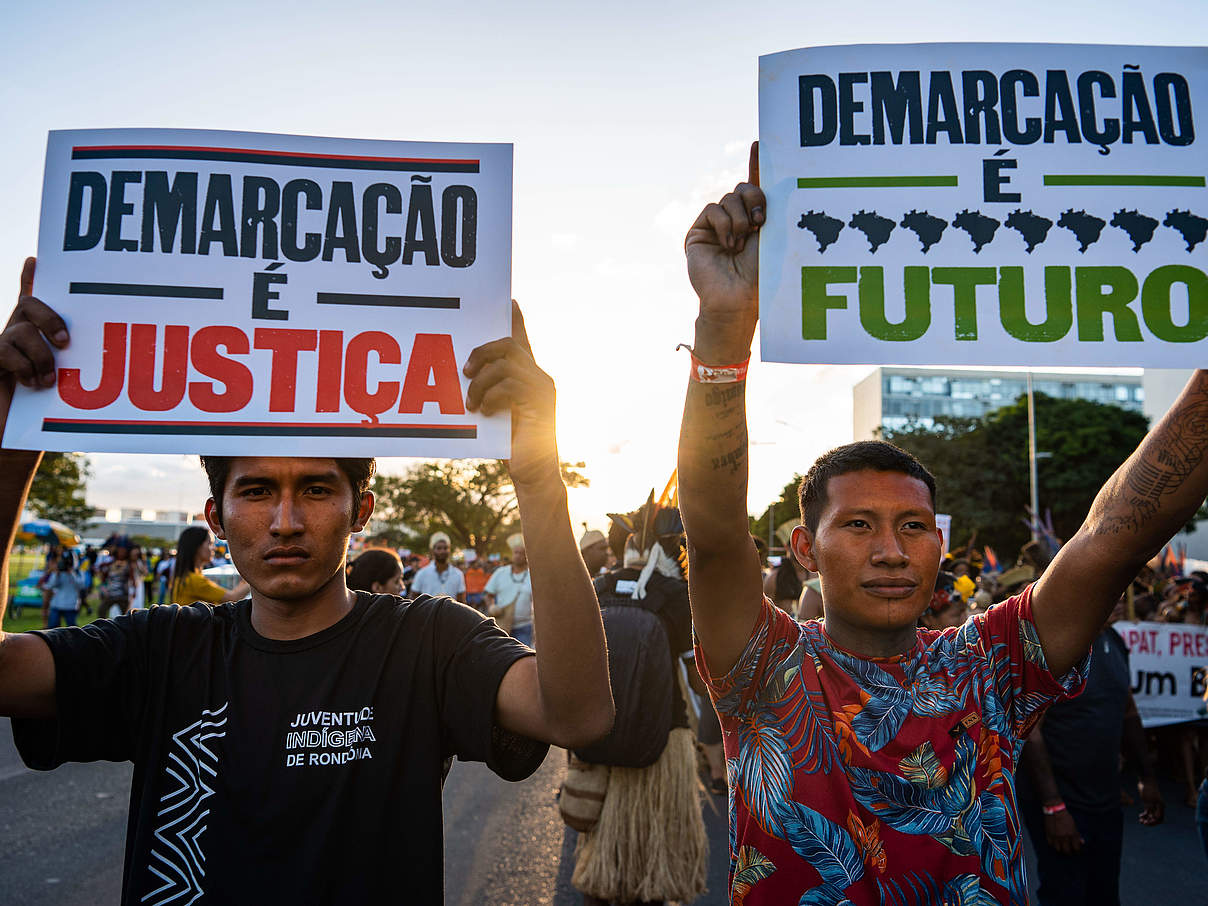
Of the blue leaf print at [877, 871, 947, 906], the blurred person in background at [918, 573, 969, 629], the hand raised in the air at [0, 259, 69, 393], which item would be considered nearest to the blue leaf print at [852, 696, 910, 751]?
the blue leaf print at [877, 871, 947, 906]

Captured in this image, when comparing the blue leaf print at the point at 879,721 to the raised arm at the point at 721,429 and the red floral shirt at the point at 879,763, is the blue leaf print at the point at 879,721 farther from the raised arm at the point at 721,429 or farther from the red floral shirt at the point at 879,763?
the raised arm at the point at 721,429

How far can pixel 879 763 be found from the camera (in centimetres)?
188

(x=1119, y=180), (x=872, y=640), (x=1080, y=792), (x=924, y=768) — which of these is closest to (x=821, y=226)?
(x=1119, y=180)

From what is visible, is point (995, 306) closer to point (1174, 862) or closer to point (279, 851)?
point (279, 851)

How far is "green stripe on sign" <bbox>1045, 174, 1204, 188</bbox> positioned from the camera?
6.31 feet

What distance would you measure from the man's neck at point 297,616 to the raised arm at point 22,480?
409mm

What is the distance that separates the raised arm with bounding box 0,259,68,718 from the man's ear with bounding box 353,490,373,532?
2.15ft

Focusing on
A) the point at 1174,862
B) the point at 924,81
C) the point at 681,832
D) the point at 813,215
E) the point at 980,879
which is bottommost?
the point at 1174,862

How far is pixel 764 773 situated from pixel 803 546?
63cm

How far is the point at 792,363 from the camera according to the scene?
1850mm

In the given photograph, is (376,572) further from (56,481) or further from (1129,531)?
(56,481)

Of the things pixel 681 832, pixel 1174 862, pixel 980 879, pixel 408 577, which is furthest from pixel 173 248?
pixel 408 577

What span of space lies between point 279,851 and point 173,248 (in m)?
1.26

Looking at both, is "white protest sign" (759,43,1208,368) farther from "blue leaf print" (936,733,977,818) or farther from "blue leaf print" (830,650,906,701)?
"blue leaf print" (936,733,977,818)
